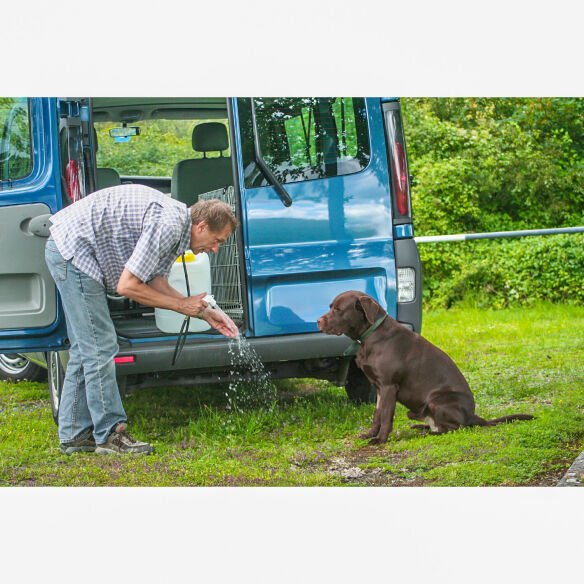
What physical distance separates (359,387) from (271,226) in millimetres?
1456

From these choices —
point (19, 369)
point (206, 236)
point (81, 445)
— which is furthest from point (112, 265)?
point (19, 369)

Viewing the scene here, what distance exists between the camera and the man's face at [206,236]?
3855 mm

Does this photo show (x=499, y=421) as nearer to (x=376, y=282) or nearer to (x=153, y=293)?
(x=376, y=282)

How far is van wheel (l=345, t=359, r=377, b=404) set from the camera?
201 inches

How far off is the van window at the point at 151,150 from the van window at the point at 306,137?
2388 millimetres

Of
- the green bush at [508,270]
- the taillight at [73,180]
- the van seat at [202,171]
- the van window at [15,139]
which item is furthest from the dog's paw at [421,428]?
the green bush at [508,270]

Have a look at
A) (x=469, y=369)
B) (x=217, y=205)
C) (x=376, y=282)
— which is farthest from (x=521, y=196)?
(x=217, y=205)

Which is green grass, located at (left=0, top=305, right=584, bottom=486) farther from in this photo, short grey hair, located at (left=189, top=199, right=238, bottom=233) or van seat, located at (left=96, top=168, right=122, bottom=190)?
van seat, located at (left=96, top=168, right=122, bottom=190)

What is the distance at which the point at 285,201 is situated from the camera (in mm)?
4359

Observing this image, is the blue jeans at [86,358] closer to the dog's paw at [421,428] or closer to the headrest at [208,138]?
the dog's paw at [421,428]

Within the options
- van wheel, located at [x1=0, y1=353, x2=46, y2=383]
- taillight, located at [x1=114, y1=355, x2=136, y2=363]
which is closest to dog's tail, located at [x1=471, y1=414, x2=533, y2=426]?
taillight, located at [x1=114, y1=355, x2=136, y2=363]

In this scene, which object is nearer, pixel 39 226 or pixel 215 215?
pixel 215 215

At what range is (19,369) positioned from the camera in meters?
6.63

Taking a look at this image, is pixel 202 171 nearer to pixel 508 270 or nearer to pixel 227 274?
pixel 227 274
